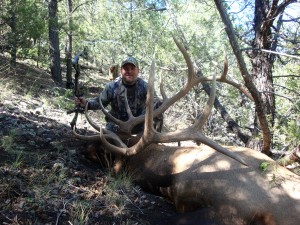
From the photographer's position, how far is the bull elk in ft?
9.85

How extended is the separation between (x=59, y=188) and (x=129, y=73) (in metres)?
2.33

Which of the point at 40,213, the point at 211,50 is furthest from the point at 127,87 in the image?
the point at 211,50

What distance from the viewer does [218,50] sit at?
449 inches

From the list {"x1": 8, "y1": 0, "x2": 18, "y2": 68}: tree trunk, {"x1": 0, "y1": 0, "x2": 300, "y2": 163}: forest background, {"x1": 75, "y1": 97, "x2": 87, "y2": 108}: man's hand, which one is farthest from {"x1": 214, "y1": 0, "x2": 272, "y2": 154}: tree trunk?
{"x1": 8, "y1": 0, "x2": 18, "y2": 68}: tree trunk

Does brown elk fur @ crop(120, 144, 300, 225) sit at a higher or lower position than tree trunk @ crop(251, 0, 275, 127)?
lower

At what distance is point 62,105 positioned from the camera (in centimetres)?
739

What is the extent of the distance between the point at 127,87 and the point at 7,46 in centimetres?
414

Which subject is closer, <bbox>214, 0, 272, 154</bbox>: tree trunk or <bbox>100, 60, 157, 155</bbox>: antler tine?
<bbox>100, 60, 157, 155</bbox>: antler tine

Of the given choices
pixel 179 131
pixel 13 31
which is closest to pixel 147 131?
pixel 179 131

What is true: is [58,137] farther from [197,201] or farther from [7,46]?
[7,46]

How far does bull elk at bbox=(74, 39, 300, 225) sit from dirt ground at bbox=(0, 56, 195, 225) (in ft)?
0.76

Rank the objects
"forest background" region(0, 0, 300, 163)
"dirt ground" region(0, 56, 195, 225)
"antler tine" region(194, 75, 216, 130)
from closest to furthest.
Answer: "dirt ground" region(0, 56, 195, 225) → "antler tine" region(194, 75, 216, 130) → "forest background" region(0, 0, 300, 163)

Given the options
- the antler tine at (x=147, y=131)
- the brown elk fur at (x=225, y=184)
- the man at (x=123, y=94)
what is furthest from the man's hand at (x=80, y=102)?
the brown elk fur at (x=225, y=184)

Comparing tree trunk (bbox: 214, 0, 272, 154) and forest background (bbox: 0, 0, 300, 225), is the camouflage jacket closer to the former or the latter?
forest background (bbox: 0, 0, 300, 225)
